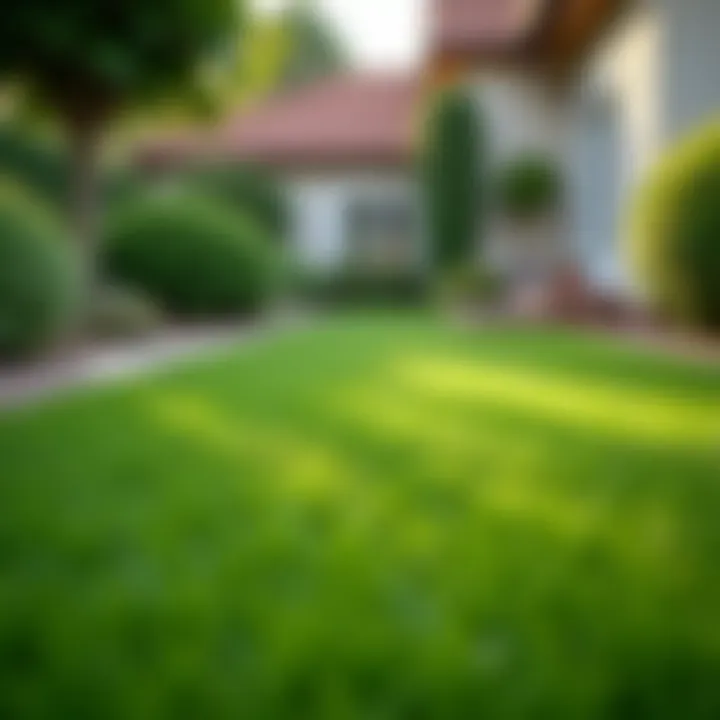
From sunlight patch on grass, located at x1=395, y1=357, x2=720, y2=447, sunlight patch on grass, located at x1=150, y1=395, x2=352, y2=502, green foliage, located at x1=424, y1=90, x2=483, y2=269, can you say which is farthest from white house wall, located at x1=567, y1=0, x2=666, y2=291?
sunlight patch on grass, located at x1=150, y1=395, x2=352, y2=502

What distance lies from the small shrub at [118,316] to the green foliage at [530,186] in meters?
5.74

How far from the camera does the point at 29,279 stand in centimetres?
863

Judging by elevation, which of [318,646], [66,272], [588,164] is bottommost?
[318,646]

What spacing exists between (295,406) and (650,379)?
2412 millimetres

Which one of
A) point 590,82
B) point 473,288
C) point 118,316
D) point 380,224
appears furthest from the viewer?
point 380,224

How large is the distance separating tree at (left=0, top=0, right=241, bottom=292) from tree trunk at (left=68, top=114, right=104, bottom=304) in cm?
2

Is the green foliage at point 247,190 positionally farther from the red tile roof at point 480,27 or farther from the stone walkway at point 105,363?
the stone walkway at point 105,363

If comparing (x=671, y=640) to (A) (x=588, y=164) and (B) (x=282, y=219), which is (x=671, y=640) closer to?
(A) (x=588, y=164)

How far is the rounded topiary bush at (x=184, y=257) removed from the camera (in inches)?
529

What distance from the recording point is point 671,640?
9.27 ft

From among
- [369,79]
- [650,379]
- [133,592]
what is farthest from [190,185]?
[133,592]

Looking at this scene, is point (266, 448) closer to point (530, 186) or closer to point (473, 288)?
point (473, 288)

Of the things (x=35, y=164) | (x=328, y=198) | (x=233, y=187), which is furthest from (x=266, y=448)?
(x=328, y=198)

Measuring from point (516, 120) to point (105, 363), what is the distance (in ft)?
28.5
